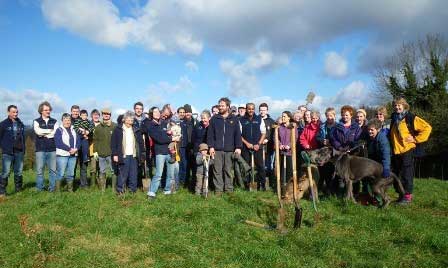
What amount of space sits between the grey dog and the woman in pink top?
1.26 meters

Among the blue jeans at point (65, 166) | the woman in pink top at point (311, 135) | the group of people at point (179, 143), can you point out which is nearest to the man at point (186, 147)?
the group of people at point (179, 143)

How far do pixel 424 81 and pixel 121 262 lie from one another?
31.6 metres

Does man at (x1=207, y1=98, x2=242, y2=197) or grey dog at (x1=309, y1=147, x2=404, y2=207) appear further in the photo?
man at (x1=207, y1=98, x2=242, y2=197)

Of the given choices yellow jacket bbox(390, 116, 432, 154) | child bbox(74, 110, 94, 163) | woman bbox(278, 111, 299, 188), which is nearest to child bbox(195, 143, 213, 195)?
woman bbox(278, 111, 299, 188)

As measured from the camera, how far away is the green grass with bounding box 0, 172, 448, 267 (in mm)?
6039

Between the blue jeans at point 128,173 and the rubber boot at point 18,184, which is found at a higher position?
the blue jeans at point 128,173

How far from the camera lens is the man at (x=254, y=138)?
11203mm

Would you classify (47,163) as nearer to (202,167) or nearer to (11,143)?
(11,143)

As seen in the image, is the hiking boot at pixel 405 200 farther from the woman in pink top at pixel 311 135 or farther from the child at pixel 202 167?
the child at pixel 202 167

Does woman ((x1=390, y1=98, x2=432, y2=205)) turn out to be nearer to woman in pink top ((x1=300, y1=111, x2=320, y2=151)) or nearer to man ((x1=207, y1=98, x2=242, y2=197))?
woman in pink top ((x1=300, y1=111, x2=320, y2=151))

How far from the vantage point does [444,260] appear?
600 centimetres

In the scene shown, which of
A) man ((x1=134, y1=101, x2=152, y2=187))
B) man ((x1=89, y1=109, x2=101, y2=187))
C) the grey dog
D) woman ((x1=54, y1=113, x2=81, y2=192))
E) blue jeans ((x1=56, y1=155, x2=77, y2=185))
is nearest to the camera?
the grey dog

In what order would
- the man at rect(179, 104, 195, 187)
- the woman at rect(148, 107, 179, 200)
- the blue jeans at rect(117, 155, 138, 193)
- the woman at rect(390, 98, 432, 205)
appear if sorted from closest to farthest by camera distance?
the woman at rect(390, 98, 432, 205), the woman at rect(148, 107, 179, 200), the blue jeans at rect(117, 155, 138, 193), the man at rect(179, 104, 195, 187)

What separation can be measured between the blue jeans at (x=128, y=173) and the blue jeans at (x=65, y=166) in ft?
6.03
